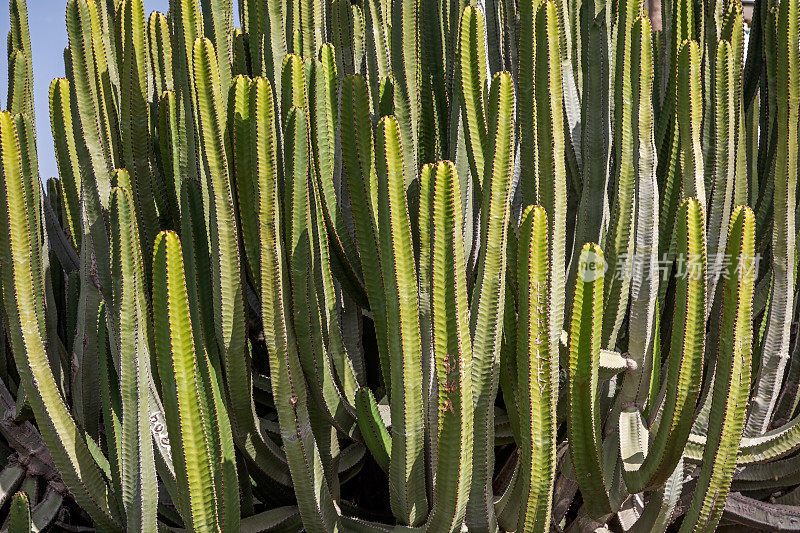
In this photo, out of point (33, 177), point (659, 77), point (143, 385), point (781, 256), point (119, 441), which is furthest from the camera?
point (659, 77)

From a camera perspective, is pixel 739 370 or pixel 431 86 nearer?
pixel 739 370

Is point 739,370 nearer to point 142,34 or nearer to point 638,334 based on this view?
point 638,334

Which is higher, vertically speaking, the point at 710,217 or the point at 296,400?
the point at 710,217

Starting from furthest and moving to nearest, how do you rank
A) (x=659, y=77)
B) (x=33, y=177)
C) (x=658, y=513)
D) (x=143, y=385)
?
(x=659, y=77) → (x=33, y=177) → (x=658, y=513) → (x=143, y=385)

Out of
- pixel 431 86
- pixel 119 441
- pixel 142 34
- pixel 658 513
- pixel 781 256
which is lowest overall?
pixel 658 513

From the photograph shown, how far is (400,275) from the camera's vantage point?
1.59m

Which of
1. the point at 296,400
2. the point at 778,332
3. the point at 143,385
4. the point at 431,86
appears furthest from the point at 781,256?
→ the point at 143,385

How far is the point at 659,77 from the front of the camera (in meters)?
2.70

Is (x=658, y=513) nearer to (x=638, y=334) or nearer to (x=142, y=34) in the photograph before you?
(x=638, y=334)

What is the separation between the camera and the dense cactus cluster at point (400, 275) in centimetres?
166

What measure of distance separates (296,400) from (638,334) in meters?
0.92

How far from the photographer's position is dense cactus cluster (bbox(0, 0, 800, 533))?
166 cm

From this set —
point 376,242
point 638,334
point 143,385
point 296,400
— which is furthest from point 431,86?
point 143,385

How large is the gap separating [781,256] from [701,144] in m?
0.40
